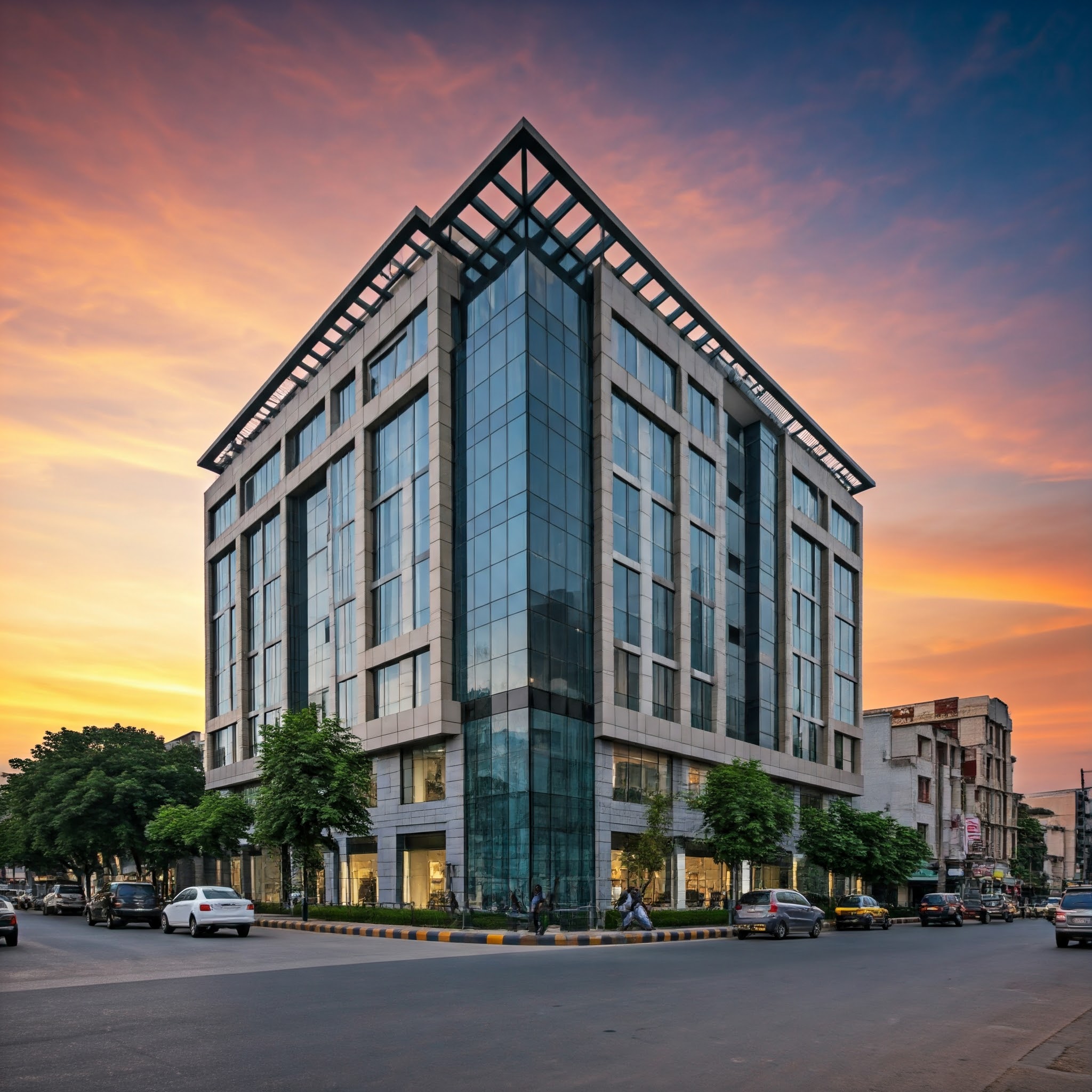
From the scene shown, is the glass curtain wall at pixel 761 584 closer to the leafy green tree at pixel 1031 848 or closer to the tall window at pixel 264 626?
the tall window at pixel 264 626

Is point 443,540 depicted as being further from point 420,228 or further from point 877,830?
point 877,830

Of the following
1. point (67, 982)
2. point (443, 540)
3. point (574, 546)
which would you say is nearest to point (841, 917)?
point (574, 546)

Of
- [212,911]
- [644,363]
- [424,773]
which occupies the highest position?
[644,363]

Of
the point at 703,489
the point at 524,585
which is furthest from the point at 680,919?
the point at 703,489

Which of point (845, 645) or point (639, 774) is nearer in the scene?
point (639, 774)

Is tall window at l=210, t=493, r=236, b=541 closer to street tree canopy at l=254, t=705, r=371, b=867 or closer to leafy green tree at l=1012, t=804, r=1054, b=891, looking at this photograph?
street tree canopy at l=254, t=705, r=371, b=867

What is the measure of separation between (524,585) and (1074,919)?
2115 cm

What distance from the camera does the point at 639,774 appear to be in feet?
146

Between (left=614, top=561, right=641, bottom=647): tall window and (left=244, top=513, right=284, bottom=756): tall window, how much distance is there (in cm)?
2311

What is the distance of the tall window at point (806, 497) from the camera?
210ft

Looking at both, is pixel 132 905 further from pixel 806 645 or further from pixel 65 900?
pixel 806 645

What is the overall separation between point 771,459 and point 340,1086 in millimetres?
55916

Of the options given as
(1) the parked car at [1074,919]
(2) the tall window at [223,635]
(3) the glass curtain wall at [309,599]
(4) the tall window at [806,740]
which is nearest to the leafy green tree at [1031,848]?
(4) the tall window at [806,740]

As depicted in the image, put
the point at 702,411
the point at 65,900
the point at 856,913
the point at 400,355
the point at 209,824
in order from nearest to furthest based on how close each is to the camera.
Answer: the point at 856,913
the point at 400,355
the point at 209,824
the point at 702,411
the point at 65,900
